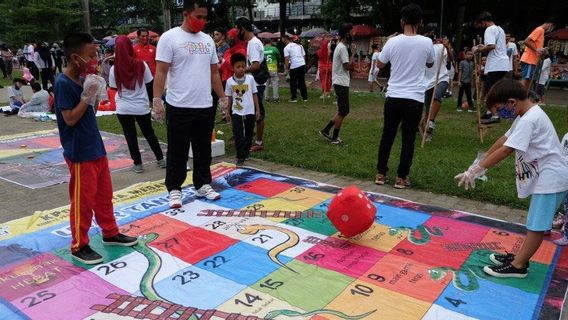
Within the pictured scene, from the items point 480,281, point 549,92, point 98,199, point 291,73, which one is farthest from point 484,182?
point 549,92

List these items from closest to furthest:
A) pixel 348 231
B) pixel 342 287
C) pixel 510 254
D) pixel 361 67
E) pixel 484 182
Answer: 1. pixel 342 287
2. pixel 510 254
3. pixel 348 231
4. pixel 484 182
5. pixel 361 67

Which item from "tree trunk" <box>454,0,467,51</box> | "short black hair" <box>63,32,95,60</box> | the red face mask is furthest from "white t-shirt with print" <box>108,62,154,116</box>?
"tree trunk" <box>454,0,467,51</box>

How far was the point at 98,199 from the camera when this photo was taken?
3.46m

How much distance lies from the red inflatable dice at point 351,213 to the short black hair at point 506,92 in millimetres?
1168

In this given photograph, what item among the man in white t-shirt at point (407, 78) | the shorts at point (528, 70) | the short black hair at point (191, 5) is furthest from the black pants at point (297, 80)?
the short black hair at point (191, 5)

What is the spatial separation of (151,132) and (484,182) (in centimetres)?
416

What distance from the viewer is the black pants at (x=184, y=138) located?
4344mm

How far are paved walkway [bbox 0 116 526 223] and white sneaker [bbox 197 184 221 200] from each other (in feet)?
3.66

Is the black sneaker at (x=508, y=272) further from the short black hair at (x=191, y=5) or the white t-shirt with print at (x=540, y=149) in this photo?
the short black hair at (x=191, y=5)

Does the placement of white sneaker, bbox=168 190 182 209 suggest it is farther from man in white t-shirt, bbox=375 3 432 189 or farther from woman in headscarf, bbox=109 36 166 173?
man in white t-shirt, bbox=375 3 432 189

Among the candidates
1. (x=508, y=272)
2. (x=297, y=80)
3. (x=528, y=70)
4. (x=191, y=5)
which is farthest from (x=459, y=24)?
(x=508, y=272)

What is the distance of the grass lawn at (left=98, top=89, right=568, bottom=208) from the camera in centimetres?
510

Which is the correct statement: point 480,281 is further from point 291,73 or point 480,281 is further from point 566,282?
point 291,73

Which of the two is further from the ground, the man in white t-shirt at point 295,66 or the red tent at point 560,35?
the red tent at point 560,35
